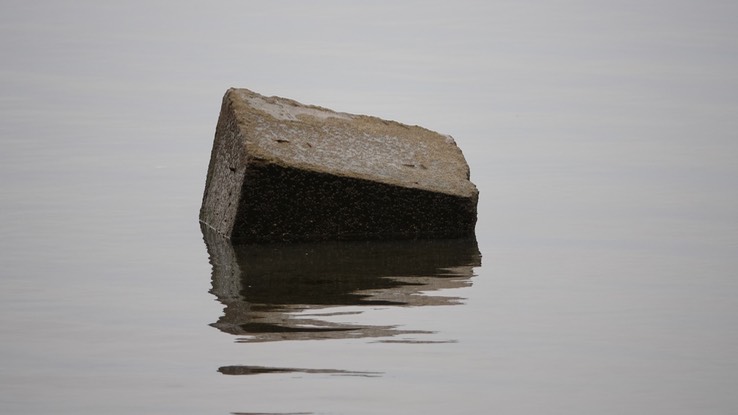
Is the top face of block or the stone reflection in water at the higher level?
the top face of block

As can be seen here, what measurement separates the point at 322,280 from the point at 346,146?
1579 millimetres

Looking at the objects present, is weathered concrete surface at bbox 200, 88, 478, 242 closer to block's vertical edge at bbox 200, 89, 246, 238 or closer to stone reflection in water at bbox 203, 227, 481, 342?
block's vertical edge at bbox 200, 89, 246, 238

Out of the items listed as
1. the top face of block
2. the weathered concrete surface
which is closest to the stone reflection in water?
the weathered concrete surface

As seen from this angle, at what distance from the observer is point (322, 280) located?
6.78m

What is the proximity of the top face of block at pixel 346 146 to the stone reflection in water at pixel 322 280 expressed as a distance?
368 millimetres

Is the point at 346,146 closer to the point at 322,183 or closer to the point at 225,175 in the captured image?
the point at 322,183

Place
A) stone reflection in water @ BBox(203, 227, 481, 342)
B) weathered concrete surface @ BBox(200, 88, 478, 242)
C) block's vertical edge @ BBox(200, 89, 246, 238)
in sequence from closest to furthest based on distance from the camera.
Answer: stone reflection in water @ BBox(203, 227, 481, 342)
weathered concrete surface @ BBox(200, 88, 478, 242)
block's vertical edge @ BBox(200, 89, 246, 238)

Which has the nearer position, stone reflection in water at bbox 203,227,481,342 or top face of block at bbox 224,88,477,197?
stone reflection in water at bbox 203,227,481,342

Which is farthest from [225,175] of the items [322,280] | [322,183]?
[322,280]

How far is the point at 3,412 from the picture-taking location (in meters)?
4.62

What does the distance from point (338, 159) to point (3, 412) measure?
360cm

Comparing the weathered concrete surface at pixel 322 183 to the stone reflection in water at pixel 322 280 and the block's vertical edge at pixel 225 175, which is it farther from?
the stone reflection in water at pixel 322 280

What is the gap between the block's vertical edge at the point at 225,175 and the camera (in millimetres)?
7852

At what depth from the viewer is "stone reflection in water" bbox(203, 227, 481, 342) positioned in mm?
5793
